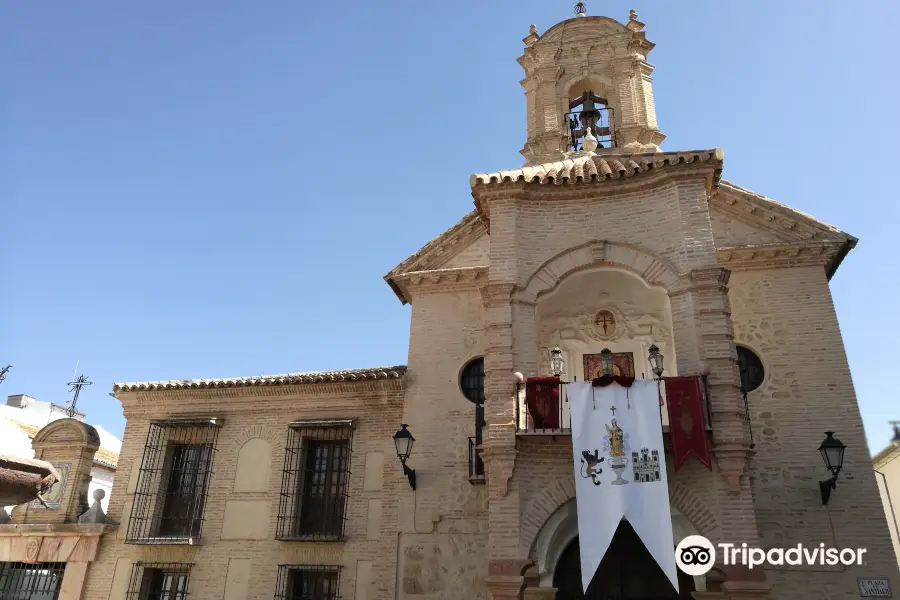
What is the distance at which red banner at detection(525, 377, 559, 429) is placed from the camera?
9289 mm

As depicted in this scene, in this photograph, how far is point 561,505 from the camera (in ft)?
29.1

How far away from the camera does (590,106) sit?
48.2 feet

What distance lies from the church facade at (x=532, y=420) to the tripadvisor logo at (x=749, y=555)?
11 centimetres

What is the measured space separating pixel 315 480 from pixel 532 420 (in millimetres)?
5330

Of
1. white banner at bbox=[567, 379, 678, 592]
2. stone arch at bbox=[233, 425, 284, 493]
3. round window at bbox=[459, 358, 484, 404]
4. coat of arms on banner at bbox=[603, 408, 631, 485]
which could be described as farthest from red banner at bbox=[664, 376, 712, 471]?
stone arch at bbox=[233, 425, 284, 493]

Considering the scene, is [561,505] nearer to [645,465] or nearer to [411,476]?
[645,465]

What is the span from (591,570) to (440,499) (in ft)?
12.1

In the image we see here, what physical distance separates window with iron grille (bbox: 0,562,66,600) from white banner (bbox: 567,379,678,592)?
10.5 metres

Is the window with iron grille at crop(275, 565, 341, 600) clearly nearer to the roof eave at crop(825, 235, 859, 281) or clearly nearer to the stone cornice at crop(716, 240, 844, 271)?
the stone cornice at crop(716, 240, 844, 271)

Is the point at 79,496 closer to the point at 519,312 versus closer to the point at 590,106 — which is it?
the point at 519,312

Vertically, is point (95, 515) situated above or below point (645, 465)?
above

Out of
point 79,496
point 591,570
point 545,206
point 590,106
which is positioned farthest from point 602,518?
point 79,496

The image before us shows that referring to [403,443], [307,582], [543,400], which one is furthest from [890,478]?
[307,582]

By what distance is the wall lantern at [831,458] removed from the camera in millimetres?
9336
